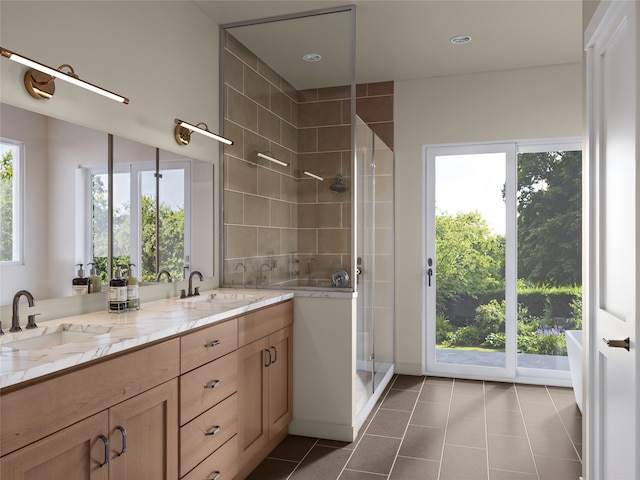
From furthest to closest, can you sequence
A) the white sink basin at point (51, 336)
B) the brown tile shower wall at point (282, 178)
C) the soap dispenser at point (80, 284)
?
the brown tile shower wall at point (282, 178)
the soap dispenser at point (80, 284)
the white sink basin at point (51, 336)

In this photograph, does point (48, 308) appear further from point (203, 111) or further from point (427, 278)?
point (427, 278)

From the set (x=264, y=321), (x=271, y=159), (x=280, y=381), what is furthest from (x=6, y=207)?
(x=271, y=159)

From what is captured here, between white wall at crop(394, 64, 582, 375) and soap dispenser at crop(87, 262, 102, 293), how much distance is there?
2.84 metres

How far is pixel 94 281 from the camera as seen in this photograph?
2.16 meters

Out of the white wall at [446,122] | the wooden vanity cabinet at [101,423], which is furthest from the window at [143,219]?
the white wall at [446,122]

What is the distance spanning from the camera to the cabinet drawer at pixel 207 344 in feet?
6.39

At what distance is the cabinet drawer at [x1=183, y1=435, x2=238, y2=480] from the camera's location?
2028 millimetres

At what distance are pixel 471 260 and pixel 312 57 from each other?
2251 mm

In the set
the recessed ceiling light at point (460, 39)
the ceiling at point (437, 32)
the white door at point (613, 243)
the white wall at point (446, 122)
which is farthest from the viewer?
the white wall at point (446, 122)

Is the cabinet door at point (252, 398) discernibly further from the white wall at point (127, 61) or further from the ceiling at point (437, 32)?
the ceiling at point (437, 32)

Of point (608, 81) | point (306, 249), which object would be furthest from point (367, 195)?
point (608, 81)

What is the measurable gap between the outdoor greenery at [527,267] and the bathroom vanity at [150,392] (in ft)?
6.75

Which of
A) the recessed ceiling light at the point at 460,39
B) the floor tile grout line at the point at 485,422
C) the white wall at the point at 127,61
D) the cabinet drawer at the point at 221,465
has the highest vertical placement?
the recessed ceiling light at the point at 460,39

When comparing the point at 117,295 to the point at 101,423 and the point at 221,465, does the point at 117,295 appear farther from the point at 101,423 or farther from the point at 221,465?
the point at 221,465
